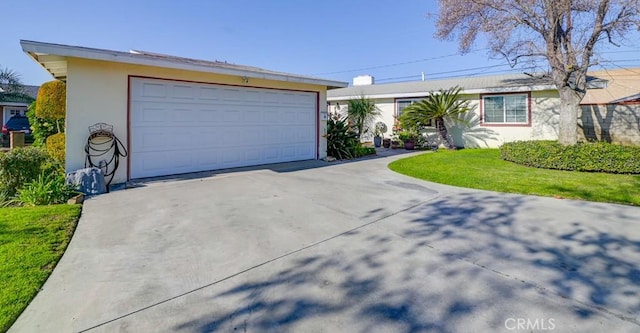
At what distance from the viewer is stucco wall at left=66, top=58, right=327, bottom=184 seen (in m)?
6.27

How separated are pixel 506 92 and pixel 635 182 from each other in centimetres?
739

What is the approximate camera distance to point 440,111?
13.4m

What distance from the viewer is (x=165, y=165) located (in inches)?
297

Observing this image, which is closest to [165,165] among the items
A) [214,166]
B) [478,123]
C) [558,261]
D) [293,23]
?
[214,166]

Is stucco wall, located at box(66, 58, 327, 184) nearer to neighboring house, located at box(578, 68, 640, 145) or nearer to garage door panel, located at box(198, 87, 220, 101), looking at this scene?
garage door panel, located at box(198, 87, 220, 101)

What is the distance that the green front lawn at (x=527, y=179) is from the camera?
585cm

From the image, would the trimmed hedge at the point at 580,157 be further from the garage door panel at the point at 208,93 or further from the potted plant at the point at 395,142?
the garage door panel at the point at 208,93

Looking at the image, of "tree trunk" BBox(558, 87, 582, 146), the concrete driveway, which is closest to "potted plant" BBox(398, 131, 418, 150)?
"tree trunk" BBox(558, 87, 582, 146)

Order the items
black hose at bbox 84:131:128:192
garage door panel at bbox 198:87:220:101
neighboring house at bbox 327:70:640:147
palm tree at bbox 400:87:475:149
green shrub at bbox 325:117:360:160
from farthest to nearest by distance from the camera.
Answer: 1. palm tree at bbox 400:87:475:149
2. neighboring house at bbox 327:70:640:147
3. green shrub at bbox 325:117:360:160
4. garage door panel at bbox 198:87:220:101
5. black hose at bbox 84:131:128:192

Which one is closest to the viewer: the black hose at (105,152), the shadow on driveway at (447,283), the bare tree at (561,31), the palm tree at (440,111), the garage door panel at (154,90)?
the shadow on driveway at (447,283)

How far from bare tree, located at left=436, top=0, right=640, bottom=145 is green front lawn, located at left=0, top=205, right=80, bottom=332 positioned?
11589mm

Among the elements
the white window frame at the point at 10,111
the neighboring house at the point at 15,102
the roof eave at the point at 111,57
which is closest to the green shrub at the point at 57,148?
the roof eave at the point at 111,57

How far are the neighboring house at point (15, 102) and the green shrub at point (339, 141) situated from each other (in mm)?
19143

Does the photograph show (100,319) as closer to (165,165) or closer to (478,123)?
(165,165)
